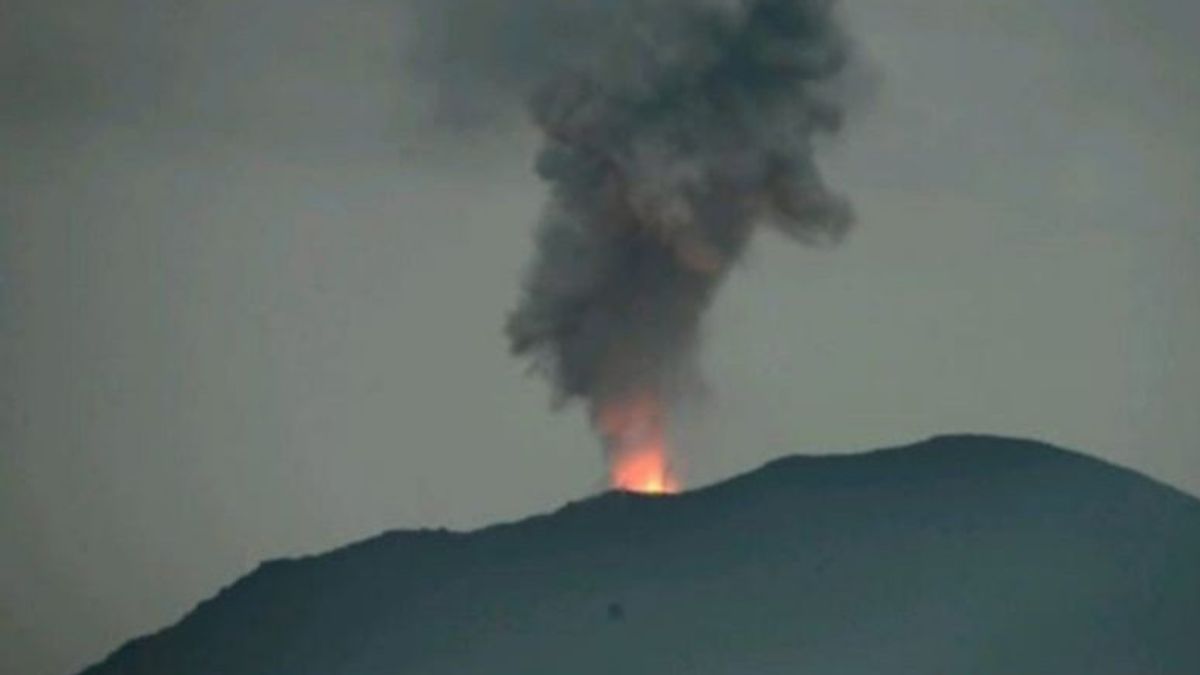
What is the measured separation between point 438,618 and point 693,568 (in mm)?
3669

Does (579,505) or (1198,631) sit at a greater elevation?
(579,505)

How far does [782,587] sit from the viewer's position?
30391 mm

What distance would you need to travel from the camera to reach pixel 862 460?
33812 mm

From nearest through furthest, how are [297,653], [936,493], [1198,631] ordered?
[1198,631] → [297,653] → [936,493]

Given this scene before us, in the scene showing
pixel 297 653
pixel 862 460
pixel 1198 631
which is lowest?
pixel 1198 631

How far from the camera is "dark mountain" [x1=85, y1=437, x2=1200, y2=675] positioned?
91.0 feet

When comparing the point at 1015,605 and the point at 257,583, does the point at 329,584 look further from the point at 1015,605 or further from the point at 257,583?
the point at 1015,605

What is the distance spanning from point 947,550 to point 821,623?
9.74 ft

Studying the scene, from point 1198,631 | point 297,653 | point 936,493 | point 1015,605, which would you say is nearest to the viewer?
point 1198,631

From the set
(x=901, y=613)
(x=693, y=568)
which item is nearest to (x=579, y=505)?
(x=693, y=568)

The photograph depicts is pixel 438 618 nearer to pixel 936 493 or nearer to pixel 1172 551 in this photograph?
pixel 936 493

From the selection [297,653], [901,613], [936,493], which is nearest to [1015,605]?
[901,613]

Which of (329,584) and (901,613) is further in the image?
(329,584)

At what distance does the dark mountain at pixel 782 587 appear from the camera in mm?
27734
